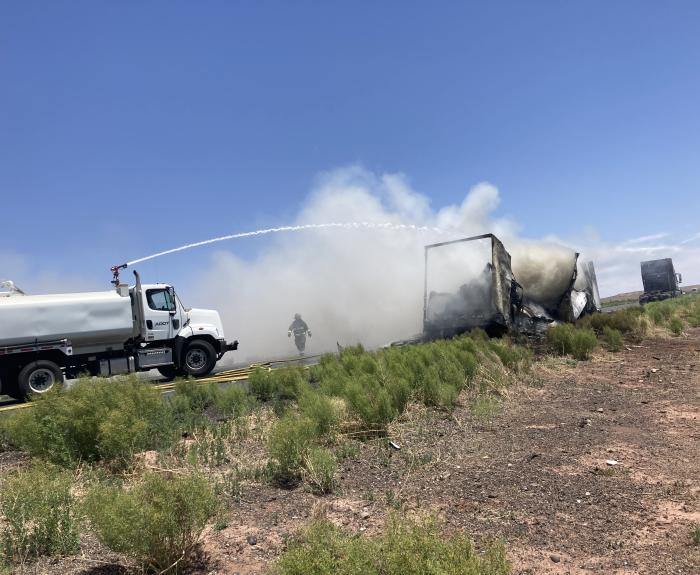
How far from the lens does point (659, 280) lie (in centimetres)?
4347

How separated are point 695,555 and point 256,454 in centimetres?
436

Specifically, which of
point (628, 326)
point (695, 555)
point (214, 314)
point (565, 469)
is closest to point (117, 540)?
point (695, 555)

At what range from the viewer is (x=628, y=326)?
1645 centimetres

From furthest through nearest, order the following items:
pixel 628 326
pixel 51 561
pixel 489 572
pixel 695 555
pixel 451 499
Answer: pixel 628 326 < pixel 451 499 < pixel 51 561 < pixel 695 555 < pixel 489 572

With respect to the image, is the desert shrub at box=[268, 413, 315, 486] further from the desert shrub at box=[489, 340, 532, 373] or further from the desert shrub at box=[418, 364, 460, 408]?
the desert shrub at box=[489, 340, 532, 373]

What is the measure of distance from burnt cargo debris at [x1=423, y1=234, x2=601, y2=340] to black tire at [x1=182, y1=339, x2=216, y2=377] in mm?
6921

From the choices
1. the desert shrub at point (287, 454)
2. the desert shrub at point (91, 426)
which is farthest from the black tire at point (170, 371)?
the desert shrub at point (287, 454)

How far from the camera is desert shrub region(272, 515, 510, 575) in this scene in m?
2.57

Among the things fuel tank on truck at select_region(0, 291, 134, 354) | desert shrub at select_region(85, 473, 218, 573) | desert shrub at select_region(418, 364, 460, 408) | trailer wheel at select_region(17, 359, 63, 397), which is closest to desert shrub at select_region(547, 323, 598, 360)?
desert shrub at select_region(418, 364, 460, 408)

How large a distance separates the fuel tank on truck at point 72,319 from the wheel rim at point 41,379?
2.86ft

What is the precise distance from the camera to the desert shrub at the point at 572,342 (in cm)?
1298

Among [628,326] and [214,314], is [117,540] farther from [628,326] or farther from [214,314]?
[628,326]

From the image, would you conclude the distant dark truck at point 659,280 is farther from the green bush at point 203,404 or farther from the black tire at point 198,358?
the green bush at point 203,404

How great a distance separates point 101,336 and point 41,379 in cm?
185
